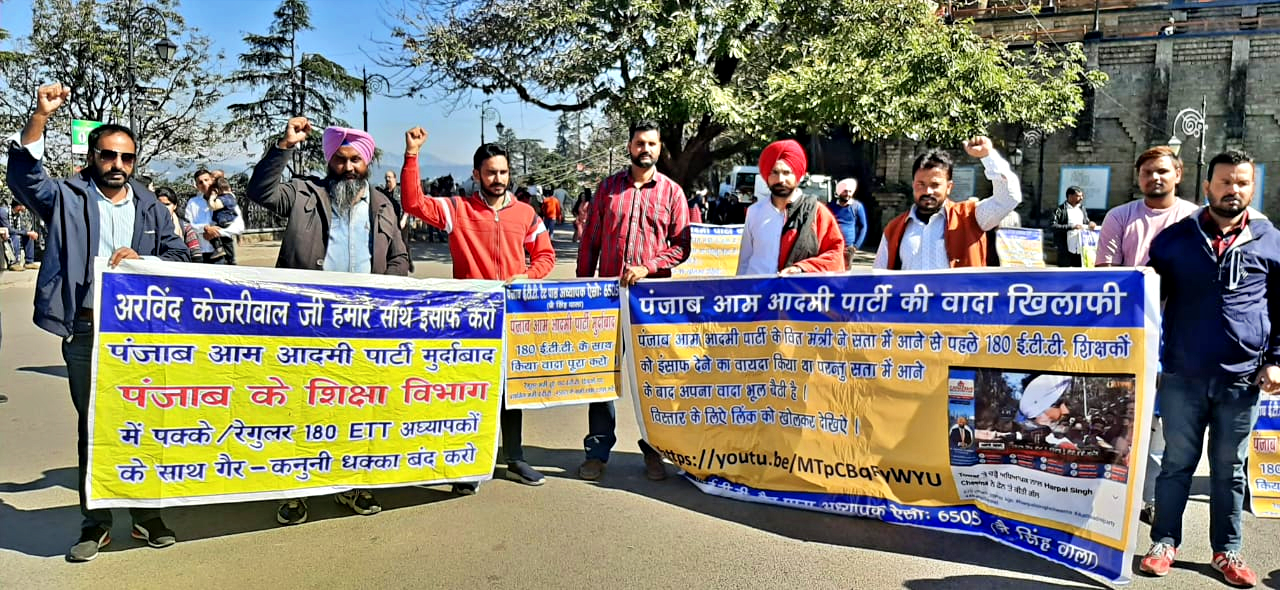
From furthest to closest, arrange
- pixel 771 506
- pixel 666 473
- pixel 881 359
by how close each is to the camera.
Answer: pixel 666 473
pixel 771 506
pixel 881 359

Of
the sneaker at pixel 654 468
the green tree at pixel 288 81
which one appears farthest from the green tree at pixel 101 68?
the sneaker at pixel 654 468

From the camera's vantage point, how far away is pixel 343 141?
15.0 ft

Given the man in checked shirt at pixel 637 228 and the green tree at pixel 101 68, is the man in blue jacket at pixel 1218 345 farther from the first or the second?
the green tree at pixel 101 68

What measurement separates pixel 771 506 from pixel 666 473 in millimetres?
813

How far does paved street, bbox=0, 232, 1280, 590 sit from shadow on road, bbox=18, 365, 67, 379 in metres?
3.30

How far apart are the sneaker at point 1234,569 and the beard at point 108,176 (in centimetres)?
513

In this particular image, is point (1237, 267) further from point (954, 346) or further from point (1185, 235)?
point (954, 346)

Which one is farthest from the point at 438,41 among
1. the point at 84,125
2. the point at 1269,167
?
the point at 1269,167

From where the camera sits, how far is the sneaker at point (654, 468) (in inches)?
196

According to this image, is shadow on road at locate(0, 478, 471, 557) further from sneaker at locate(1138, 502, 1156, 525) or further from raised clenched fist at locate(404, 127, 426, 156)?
sneaker at locate(1138, 502, 1156, 525)

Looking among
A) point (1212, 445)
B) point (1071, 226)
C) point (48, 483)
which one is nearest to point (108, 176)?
point (48, 483)

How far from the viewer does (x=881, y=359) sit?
13.4 ft

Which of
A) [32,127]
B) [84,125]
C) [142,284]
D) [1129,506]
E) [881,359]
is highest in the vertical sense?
[84,125]

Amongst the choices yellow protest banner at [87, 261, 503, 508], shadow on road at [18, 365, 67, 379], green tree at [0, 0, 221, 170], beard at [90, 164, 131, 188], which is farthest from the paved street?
green tree at [0, 0, 221, 170]
